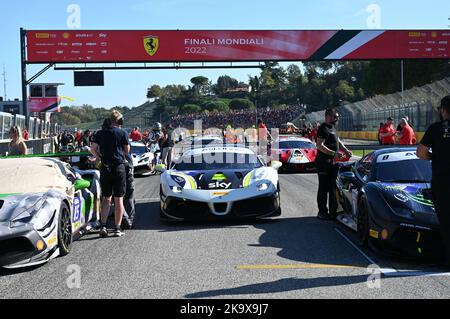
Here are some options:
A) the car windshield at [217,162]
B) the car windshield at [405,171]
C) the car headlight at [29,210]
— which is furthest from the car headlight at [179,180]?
the car windshield at [405,171]

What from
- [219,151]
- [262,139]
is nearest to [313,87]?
[262,139]

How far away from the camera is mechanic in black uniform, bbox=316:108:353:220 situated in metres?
8.59

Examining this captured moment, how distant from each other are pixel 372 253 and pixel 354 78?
12905 centimetres

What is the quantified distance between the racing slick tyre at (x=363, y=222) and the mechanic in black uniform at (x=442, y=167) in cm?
134

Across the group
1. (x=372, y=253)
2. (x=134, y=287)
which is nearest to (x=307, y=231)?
(x=372, y=253)

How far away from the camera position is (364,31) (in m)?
30.5

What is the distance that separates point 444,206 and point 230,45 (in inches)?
1034

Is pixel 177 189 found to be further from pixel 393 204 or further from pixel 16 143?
pixel 393 204

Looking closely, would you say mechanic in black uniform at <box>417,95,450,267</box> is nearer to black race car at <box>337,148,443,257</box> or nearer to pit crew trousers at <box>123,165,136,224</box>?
black race car at <box>337,148,443,257</box>

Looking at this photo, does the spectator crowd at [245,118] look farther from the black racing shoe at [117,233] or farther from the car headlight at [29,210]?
the car headlight at [29,210]

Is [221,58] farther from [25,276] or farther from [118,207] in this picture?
[25,276]

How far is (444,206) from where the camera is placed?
4.95 metres

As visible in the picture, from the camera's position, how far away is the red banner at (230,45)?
29.4m

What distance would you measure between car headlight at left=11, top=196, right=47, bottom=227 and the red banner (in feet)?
81.0
